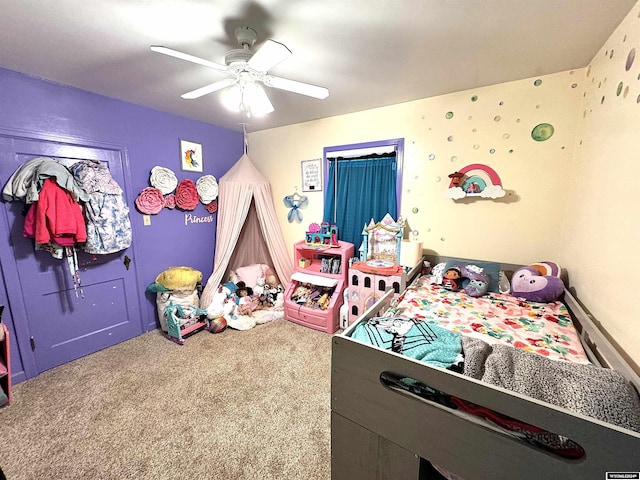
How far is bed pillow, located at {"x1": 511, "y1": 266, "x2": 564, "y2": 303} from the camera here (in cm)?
180

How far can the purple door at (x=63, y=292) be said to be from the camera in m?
2.02

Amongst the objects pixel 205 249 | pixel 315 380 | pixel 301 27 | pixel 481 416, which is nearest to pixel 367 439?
pixel 481 416

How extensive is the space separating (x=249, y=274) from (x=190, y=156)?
1631mm

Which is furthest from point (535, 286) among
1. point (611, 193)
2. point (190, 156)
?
point (190, 156)

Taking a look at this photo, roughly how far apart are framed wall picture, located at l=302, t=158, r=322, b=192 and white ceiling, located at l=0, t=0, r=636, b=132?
1020mm

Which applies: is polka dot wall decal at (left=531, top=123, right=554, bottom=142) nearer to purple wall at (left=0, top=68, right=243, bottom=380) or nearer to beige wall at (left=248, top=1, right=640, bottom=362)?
beige wall at (left=248, top=1, right=640, bottom=362)

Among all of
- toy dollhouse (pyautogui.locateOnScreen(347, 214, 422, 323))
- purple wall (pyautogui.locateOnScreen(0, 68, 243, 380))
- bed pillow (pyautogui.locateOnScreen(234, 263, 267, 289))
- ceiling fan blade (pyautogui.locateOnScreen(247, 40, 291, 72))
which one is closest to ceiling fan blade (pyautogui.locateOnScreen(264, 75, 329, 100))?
ceiling fan blade (pyautogui.locateOnScreen(247, 40, 291, 72))

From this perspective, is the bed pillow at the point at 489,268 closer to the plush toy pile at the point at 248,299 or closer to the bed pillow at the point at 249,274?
the plush toy pile at the point at 248,299

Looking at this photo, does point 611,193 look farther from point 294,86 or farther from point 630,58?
point 294,86

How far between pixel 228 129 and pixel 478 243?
335 cm

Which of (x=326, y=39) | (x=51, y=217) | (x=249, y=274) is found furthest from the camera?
(x=249, y=274)

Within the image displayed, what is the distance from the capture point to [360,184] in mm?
2963

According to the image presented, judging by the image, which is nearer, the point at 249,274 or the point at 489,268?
the point at 489,268

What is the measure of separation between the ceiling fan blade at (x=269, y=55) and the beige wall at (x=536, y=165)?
5.49 ft
